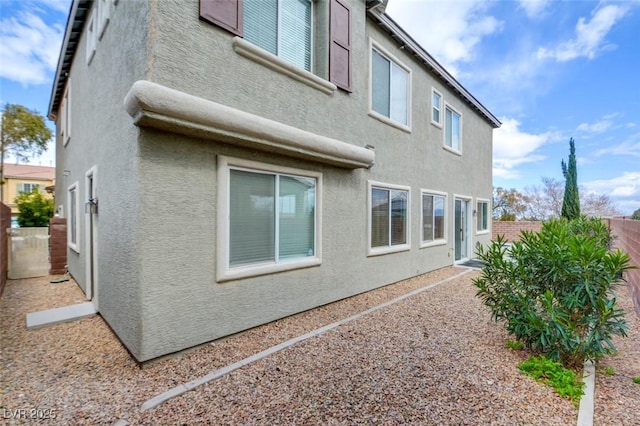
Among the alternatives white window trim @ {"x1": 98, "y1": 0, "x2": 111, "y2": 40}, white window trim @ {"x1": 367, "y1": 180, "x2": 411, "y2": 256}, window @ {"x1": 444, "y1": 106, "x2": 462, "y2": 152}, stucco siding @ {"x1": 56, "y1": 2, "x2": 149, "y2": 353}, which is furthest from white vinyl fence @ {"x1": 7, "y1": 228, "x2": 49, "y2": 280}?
window @ {"x1": 444, "y1": 106, "x2": 462, "y2": 152}

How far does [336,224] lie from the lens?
6977 millimetres

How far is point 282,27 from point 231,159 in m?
3.07

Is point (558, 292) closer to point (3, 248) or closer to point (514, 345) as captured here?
point (514, 345)

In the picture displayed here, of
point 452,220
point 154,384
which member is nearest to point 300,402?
point 154,384

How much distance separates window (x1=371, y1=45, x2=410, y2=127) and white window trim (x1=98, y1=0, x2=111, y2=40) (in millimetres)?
6095

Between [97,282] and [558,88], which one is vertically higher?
[558,88]

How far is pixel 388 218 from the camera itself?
8.84m

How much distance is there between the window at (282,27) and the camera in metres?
5.30

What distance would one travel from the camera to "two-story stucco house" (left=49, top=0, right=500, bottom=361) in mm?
4090

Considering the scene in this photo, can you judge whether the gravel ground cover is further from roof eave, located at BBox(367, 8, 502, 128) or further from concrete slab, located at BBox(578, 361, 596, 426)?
roof eave, located at BBox(367, 8, 502, 128)

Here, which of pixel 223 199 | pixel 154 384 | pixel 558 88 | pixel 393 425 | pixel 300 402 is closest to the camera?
pixel 393 425

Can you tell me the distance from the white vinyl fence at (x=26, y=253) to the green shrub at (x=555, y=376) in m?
13.2

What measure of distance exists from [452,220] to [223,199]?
10506 mm

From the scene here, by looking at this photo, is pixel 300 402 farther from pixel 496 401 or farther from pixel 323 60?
pixel 323 60
